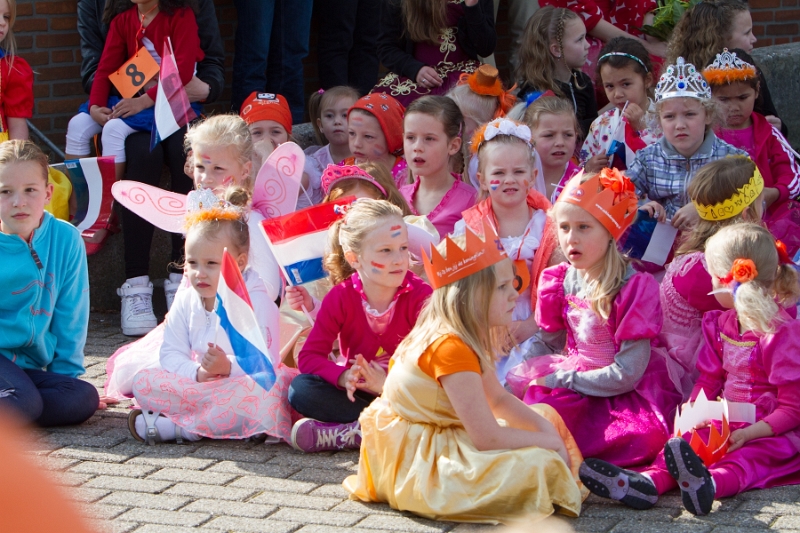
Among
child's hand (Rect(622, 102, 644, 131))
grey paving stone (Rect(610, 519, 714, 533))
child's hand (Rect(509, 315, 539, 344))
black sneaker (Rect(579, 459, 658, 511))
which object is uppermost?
child's hand (Rect(622, 102, 644, 131))

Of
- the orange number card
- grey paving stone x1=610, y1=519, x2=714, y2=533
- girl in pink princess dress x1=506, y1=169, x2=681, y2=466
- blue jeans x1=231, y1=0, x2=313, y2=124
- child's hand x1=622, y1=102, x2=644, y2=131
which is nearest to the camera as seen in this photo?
grey paving stone x1=610, y1=519, x2=714, y2=533

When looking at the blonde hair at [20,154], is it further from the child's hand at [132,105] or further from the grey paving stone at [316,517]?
the grey paving stone at [316,517]

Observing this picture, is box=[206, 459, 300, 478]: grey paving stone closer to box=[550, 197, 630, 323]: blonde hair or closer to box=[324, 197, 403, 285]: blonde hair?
box=[324, 197, 403, 285]: blonde hair

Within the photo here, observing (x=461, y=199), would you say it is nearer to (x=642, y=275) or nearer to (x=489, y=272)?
(x=642, y=275)

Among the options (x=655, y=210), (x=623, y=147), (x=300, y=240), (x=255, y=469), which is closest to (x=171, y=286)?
(x=300, y=240)

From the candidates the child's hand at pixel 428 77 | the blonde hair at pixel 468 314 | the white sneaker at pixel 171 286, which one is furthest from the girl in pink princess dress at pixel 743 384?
the white sneaker at pixel 171 286

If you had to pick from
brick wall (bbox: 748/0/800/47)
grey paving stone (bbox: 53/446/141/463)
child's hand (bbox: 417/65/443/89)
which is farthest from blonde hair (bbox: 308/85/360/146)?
brick wall (bbox: 748/0/800/47)

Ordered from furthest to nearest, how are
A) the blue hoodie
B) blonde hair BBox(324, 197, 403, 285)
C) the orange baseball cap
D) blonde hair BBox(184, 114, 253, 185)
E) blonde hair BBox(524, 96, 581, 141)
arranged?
the orange baseball cap < blonde hair BBox(524, 96, 581, 141) < blonde hair BBox(184, 114, 253, 185) < the blue hoodie < blonde hair BBox(324, 197, 403, 285)

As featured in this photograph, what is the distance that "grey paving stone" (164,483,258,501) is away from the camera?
11.5ft

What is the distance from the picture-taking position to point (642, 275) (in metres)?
3.84

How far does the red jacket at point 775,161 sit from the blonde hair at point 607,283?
1.73 metres

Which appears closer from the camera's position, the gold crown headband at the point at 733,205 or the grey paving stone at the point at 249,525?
the grey paving stone at the point at 249,525

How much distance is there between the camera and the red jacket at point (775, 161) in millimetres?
5234

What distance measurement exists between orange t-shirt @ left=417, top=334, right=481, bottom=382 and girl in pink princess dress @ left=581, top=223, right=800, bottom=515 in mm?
533
